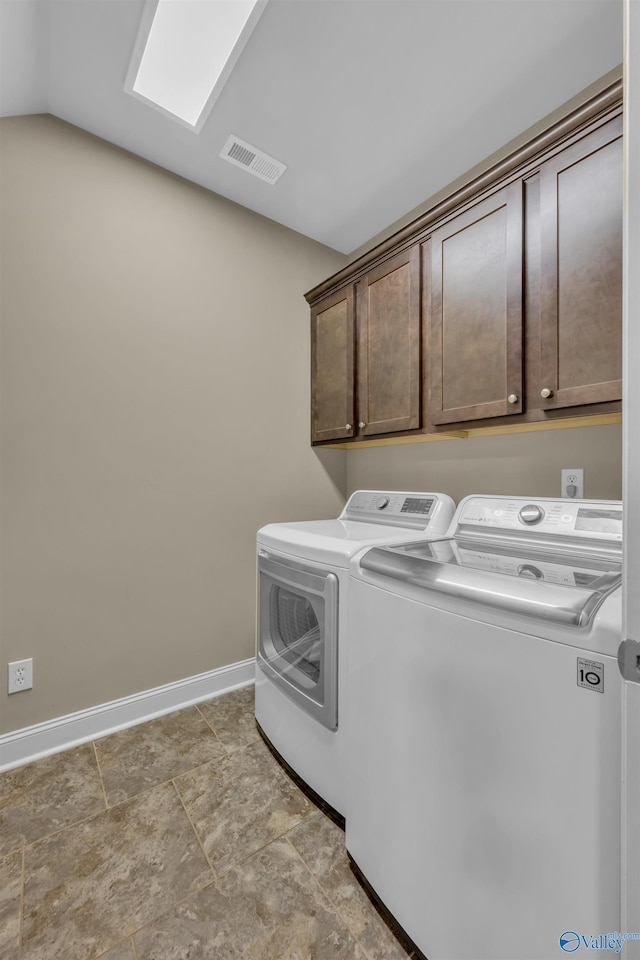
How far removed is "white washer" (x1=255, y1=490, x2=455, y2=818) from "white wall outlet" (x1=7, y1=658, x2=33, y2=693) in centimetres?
92

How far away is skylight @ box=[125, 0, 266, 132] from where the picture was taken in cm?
132

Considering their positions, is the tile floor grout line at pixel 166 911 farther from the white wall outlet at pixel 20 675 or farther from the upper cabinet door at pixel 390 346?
the upper cabinet door at pixel 390 346

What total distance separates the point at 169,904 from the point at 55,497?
1423mm

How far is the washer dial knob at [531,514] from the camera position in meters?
1.42

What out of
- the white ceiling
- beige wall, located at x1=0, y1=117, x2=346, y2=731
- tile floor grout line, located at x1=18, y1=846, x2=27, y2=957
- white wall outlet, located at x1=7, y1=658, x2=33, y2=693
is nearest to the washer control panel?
beige wall, located at x1=0, y1=117, x2=346, y2=731

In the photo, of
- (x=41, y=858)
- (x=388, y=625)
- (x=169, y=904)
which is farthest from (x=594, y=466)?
(x=41, y=858)

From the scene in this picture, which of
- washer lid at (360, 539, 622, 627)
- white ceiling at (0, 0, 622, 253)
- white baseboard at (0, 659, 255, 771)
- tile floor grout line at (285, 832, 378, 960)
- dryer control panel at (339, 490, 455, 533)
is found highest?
white ceiling at (0, 0, 622, 253)

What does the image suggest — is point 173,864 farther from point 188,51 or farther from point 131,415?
point 188,51

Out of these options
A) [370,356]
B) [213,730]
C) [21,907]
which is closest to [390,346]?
[370,356]

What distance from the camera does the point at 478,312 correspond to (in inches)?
61.7

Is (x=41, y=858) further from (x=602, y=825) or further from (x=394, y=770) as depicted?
(x=602, y=825)

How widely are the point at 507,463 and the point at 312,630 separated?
1140mm

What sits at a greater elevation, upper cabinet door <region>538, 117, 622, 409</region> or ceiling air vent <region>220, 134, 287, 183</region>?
ceiling air vent <region>220, 134, 287, 183</region>

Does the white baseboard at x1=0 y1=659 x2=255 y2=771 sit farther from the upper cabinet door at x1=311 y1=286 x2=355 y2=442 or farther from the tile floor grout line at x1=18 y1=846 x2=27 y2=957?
the upper cabinet door at x1=311 y1=286 x2=355 y2=442
